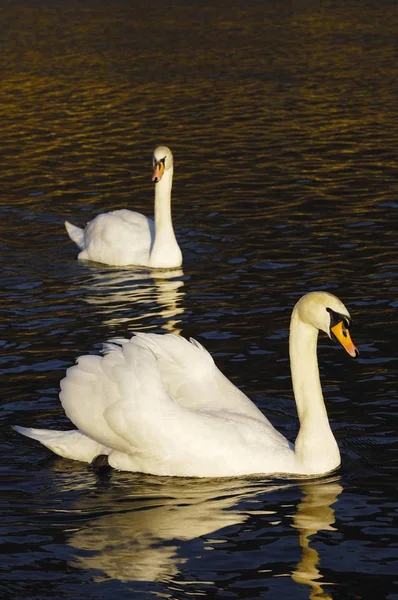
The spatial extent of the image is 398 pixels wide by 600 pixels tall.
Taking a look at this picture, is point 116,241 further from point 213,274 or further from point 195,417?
point 195,417

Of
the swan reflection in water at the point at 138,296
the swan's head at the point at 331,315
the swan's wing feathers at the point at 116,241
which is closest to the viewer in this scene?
the swan's head at the point at 331,315

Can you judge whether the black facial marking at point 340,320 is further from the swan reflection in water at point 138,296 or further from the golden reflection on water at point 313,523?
the swan reflection in water at point 138,296

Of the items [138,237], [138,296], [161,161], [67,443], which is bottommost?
[67,443]

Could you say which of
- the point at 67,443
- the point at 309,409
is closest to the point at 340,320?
the point at 309,409

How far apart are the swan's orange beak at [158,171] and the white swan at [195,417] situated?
23.3 feet

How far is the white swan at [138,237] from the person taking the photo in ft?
53.7

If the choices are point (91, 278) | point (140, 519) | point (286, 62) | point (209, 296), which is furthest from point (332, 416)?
point (286, 62)

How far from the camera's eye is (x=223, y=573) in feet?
26.5

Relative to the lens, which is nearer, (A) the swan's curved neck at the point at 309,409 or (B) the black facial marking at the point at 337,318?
(B) the black facial marking at the point at 337,318

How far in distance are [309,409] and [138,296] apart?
567 centimetres

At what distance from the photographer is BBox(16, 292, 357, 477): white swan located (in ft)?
30.8

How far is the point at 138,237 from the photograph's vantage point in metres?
17.1

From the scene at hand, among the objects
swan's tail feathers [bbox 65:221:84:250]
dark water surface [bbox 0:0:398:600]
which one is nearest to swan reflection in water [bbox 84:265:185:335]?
dark water surface [bbox 0:0:398:600]

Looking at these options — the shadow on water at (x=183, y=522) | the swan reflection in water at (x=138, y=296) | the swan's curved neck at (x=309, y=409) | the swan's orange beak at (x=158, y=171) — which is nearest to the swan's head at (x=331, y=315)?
the swan's curved neck at (x=309, y=409)
